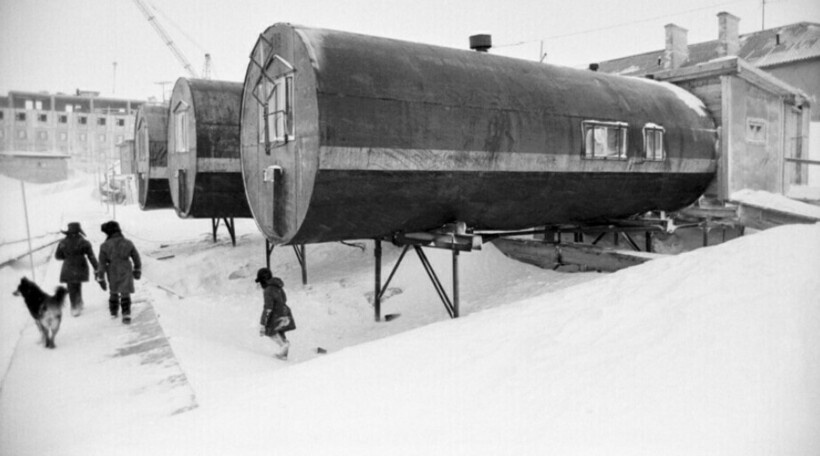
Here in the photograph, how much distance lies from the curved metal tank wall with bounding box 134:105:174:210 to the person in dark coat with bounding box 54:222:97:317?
33.7ft

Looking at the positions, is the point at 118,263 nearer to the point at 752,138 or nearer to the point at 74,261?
the point at 74,261

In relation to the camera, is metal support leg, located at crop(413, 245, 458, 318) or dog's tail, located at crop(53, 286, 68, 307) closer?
dog's tail, located at crop(53, 286, 68, 307)

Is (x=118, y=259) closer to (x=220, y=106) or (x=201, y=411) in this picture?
(x=201, y=411)

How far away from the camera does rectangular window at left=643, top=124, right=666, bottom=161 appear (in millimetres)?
12695

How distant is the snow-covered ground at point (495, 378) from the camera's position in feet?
13.7

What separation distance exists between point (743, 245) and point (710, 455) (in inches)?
222

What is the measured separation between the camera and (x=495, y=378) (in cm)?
545

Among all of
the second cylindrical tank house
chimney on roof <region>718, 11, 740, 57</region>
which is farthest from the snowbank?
chimney on roof <region>718, 11, 740, 57</region>

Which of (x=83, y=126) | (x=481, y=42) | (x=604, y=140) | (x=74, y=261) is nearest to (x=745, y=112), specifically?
(x=604, y=140)

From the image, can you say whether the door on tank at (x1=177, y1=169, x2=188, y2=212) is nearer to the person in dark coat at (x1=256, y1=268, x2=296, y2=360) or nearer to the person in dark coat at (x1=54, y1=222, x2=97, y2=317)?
the person in dark coat at (x1=54, y1=222, x2=97, y2=317)

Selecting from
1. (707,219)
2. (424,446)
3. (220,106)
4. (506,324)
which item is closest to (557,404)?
(424,446)

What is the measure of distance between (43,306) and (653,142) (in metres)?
12.2

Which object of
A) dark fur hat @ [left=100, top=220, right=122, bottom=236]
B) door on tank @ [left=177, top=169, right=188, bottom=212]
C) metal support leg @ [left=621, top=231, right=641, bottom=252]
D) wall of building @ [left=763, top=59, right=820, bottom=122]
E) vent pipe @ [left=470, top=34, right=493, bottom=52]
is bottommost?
metal support leg @ [left=621, top=231, right=641, bottom=252]

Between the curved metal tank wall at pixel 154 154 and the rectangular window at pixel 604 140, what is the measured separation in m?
14.2
